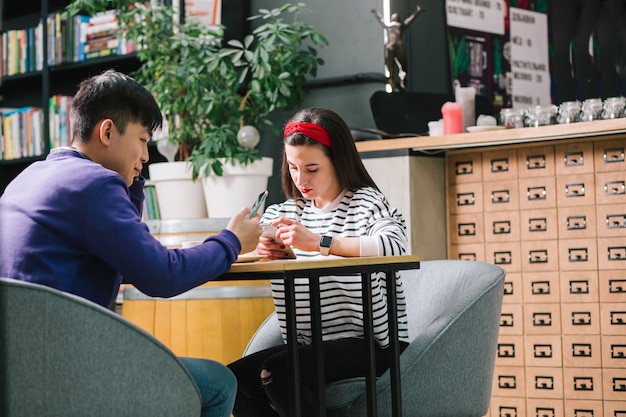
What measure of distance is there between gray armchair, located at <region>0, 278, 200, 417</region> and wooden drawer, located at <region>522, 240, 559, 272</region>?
213cm

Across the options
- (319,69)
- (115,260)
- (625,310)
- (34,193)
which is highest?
(319,69)

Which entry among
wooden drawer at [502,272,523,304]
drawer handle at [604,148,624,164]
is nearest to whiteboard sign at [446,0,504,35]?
drawer handle at [604,148,624,164]

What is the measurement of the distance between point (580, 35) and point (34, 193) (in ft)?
14.4

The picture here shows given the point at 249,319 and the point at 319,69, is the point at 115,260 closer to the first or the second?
the point at 249,319

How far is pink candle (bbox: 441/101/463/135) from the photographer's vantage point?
3.46 metres

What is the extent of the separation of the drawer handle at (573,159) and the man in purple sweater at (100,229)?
6.19ft

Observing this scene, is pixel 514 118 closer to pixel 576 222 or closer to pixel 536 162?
pixel 536 162

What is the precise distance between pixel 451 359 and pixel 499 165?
1521 mm

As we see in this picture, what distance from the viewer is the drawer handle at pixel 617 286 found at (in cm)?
312

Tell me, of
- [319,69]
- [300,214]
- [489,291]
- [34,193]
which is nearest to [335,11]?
[319,69]

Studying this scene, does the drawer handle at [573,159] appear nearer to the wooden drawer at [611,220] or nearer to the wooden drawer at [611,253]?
the wooden drawer at [611,220]

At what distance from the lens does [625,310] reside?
3.11 metres

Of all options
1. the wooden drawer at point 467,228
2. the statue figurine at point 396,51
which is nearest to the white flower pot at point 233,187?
the statue figurine at point 396,51

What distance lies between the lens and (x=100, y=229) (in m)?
1.48
